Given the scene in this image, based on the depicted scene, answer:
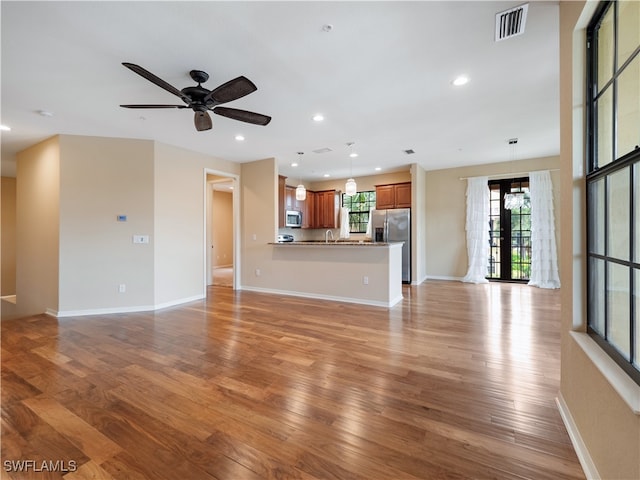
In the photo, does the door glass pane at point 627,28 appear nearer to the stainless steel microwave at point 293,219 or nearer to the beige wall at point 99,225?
the beige wall at point 99,225

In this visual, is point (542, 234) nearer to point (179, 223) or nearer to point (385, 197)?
point (385, 197)

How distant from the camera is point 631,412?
1.02m

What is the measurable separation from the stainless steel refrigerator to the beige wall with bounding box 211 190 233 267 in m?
5.61

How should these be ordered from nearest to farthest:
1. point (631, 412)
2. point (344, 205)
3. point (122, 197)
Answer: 1. point (631, 412)
2. point (122, 197)
3. point (344, 205)

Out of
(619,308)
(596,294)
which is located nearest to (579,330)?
(596,294)

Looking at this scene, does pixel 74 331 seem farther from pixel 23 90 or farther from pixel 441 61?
pixel 441 61

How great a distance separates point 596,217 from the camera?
1.55 m

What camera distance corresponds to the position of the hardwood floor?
146 centimetres

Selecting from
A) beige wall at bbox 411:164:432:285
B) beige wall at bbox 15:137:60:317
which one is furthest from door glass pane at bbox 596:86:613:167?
beige wall at bbox 15:137:60:317

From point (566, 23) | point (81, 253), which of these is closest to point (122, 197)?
point (81, 253)

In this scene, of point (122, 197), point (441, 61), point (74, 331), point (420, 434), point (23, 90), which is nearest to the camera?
point (420, 434)

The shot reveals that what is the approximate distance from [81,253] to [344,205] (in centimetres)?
600

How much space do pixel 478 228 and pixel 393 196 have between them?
209cm

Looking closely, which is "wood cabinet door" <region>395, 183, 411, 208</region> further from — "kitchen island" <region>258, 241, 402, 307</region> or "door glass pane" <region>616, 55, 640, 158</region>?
"door glass pane" <region>616, 55, 640, 158</region>
